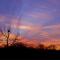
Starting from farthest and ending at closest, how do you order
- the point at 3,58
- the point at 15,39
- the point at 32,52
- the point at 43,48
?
1. the point at 43,48
2. the point at 15,39
3. the point at 32,52
4. the point at 3,58

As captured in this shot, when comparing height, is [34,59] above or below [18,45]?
below

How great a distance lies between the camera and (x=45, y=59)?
42.8 metres

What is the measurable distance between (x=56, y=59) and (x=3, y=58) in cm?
1018

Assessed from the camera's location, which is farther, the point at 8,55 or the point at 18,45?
the point at 18,45

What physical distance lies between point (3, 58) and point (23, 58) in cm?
355

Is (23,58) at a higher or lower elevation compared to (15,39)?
lower

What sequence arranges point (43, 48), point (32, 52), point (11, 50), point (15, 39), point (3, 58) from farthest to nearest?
point (43, 48) → point (15, 39) → point (32, 52) → point (11, 50) → point (3, 58)

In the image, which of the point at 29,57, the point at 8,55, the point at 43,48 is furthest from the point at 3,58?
the point at 43,48

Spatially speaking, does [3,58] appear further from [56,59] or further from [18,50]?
[56,59]

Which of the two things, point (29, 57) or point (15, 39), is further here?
point (15, 39)

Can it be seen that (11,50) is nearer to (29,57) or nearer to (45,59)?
(29,57)

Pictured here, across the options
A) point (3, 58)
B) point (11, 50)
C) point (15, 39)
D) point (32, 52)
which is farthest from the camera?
point (15, 39)

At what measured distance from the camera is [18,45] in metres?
47.8

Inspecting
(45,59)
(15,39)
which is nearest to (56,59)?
(45,59)
